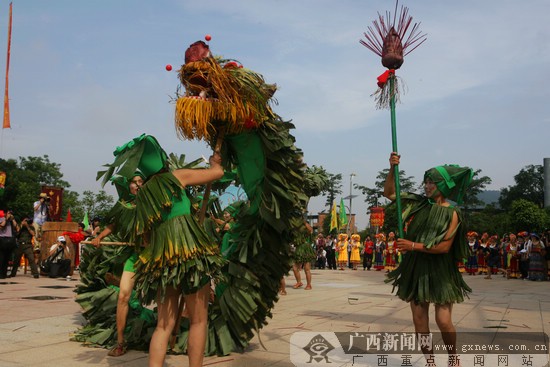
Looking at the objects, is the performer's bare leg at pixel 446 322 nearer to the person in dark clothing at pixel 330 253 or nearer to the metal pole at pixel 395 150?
the metal pole at pixel 395 150

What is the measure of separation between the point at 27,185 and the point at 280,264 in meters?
57.1

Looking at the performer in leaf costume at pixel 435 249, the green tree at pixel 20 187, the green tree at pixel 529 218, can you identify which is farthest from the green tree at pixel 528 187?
the performer in leaf costume at pixel 435 249

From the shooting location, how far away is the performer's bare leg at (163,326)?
3.67 meters

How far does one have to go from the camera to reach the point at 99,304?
592 centimetres

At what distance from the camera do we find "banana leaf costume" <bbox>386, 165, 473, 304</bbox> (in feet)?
14.4

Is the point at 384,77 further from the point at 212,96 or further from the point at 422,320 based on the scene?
the point at 422,320

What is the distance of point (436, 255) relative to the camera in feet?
14.9

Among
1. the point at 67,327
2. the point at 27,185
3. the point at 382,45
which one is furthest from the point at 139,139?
the point at 27,185

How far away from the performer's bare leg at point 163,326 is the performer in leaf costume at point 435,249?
1.92m

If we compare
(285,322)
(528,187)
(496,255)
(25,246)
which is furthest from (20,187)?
(528,187)

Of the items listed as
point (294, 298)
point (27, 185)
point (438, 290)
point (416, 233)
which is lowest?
point (294, 298)

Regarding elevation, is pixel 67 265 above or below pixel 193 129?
below

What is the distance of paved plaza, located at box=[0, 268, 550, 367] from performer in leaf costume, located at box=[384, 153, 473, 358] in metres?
0.76

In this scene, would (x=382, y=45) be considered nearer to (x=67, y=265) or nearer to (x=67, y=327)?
(x=67, y=327)
